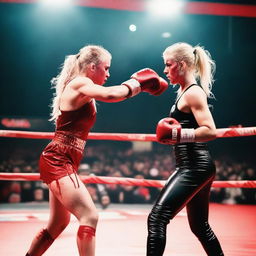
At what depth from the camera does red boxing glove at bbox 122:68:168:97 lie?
1758 millimetres

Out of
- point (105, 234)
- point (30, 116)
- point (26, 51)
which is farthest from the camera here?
point (26, 51)

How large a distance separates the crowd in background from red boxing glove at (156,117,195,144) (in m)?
3.62

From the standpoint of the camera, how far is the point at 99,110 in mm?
9641

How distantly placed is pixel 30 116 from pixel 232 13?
5.55 metres

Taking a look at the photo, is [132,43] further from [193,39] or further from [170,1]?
[170,1]

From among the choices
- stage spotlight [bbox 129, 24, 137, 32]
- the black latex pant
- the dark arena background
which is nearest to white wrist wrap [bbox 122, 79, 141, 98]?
the black latex pant

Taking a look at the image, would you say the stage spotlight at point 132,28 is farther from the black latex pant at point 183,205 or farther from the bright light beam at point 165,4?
the black latex pant at point 183,205

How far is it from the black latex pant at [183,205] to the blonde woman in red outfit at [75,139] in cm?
27

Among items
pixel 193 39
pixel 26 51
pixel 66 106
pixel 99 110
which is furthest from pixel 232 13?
pixel 26 51

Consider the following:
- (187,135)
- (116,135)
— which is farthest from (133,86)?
(116,135)

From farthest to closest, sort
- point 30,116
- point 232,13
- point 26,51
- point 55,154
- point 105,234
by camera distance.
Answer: point 26,51
point 30,116
point 232,13
point 105,234
point 55,154

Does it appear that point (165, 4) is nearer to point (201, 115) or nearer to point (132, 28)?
point (132, 28)

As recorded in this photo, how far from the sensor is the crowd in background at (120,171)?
645cm

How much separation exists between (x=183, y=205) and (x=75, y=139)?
0.58 metres
